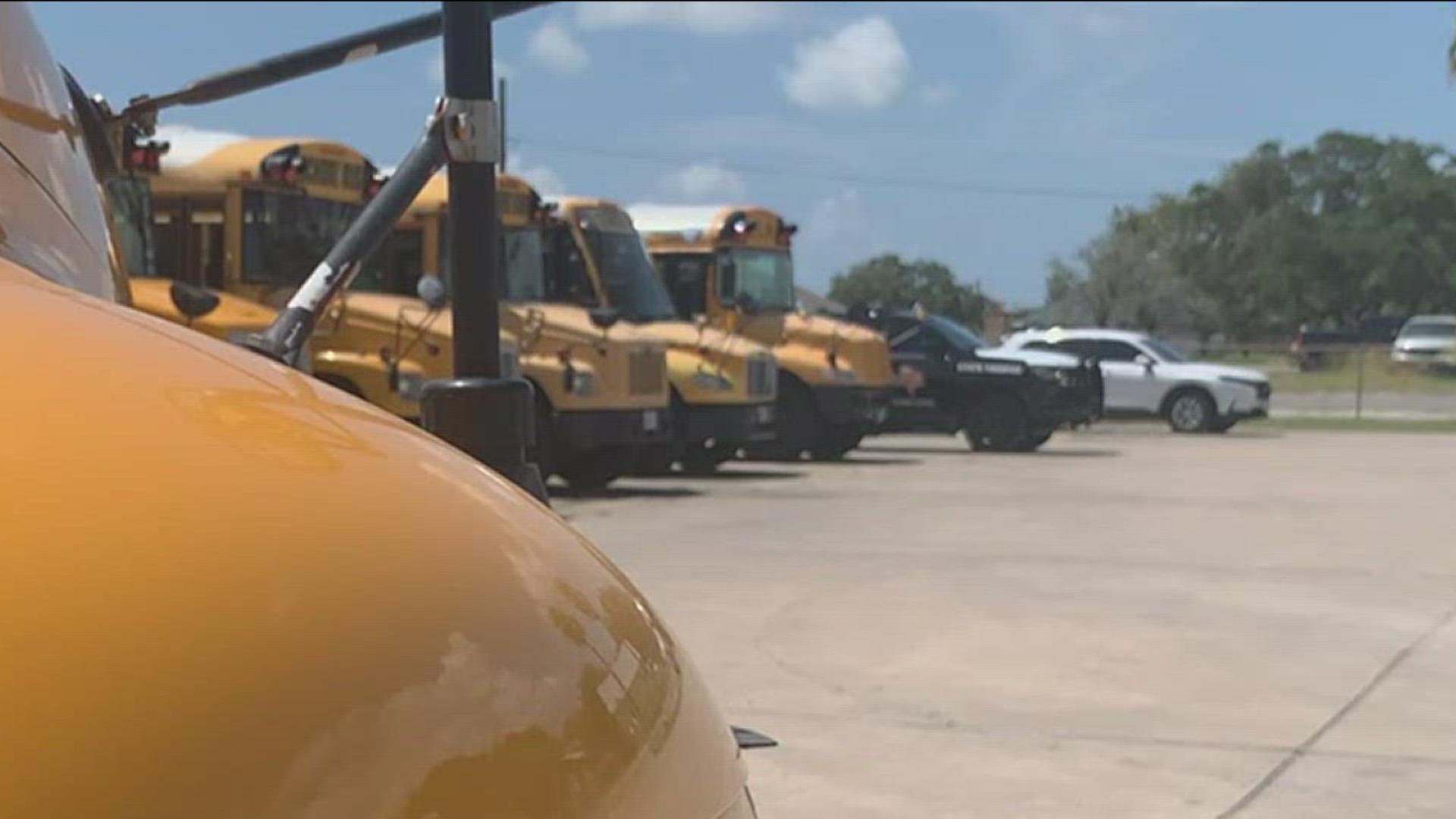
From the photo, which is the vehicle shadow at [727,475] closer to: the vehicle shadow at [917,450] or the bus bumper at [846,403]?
the bus bumper at [846,403]

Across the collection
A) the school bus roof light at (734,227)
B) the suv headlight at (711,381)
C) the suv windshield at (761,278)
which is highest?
the school bus roof light at (734,227)

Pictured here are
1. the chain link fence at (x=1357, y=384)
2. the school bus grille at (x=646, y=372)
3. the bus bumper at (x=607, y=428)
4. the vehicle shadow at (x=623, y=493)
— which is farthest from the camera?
the chain link fence at (x=1357, y=384)

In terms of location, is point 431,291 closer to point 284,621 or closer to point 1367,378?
point 284,621

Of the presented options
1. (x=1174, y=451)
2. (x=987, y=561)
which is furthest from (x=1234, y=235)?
(x=987, y=561)

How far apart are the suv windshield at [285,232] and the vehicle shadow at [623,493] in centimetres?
340

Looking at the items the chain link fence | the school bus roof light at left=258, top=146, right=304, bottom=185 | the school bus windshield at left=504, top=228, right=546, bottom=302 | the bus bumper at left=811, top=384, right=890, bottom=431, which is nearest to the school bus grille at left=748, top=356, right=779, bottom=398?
the bus bumper at left=811, top=384, right=890, bottom=431

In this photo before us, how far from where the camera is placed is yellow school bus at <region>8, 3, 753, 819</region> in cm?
114

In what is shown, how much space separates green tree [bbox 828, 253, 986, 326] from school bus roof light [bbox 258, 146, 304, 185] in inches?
1349

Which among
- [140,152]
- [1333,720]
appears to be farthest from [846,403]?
[140,152]

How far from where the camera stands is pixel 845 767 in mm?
5867

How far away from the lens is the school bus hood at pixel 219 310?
9.64 meters

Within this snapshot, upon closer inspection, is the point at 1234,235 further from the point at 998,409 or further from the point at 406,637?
the point at 406,637

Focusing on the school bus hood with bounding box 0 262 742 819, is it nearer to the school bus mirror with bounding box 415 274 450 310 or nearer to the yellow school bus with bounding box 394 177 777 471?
the school bus mirror with bounding box 415 274 450 310

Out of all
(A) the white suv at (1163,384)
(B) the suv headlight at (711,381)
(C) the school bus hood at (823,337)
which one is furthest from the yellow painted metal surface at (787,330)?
(A) the white suv at (1163,384)
